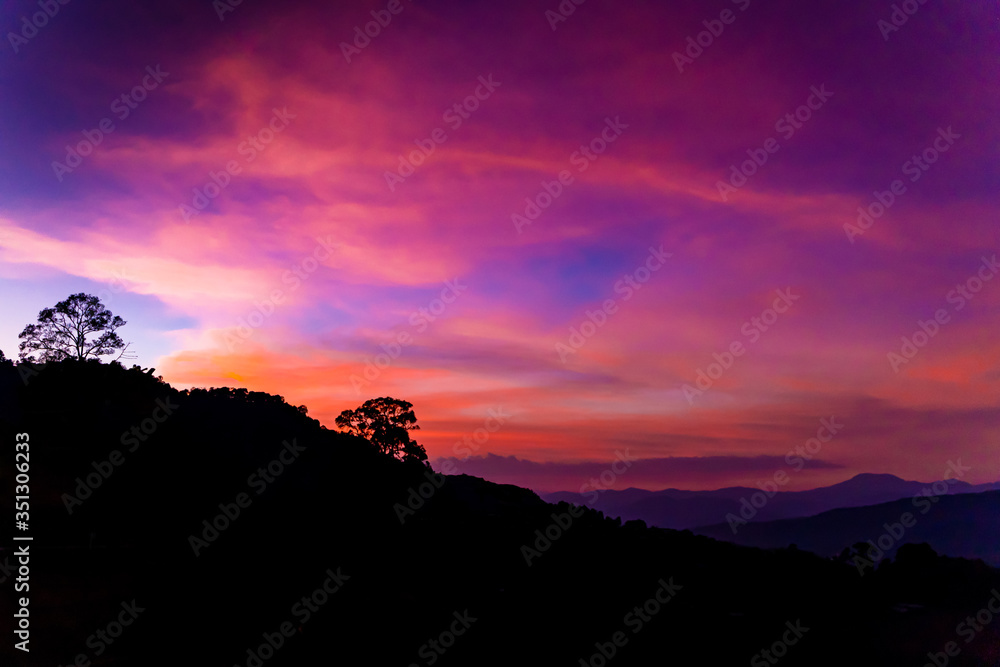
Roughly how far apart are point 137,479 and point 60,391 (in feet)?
29.5

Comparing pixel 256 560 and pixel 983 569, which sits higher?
pixel 256 560

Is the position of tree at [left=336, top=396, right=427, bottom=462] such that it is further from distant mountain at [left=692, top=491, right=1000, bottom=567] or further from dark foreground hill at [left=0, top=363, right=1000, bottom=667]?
distant mountain at [left=692, top=491, right=1000, bottom=567]

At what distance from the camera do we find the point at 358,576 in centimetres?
2156

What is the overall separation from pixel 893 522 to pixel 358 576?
9737 cm

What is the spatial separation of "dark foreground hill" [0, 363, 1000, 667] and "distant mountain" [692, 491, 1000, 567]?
2826 inches

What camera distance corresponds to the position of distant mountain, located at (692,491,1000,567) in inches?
3971

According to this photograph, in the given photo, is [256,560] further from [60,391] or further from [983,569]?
[983,569]

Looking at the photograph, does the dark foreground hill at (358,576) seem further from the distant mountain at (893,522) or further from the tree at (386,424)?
the distant mountain at (893,522)

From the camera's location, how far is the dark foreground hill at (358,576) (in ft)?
58.3

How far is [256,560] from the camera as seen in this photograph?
22.8m

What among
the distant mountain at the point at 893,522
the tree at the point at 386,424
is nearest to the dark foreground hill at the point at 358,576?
the tree at the point at 386,424

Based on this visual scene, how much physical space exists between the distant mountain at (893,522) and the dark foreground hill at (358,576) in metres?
71.8

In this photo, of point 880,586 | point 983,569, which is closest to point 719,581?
point 880,586

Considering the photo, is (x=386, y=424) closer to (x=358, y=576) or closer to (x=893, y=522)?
(x=358, y=576)
